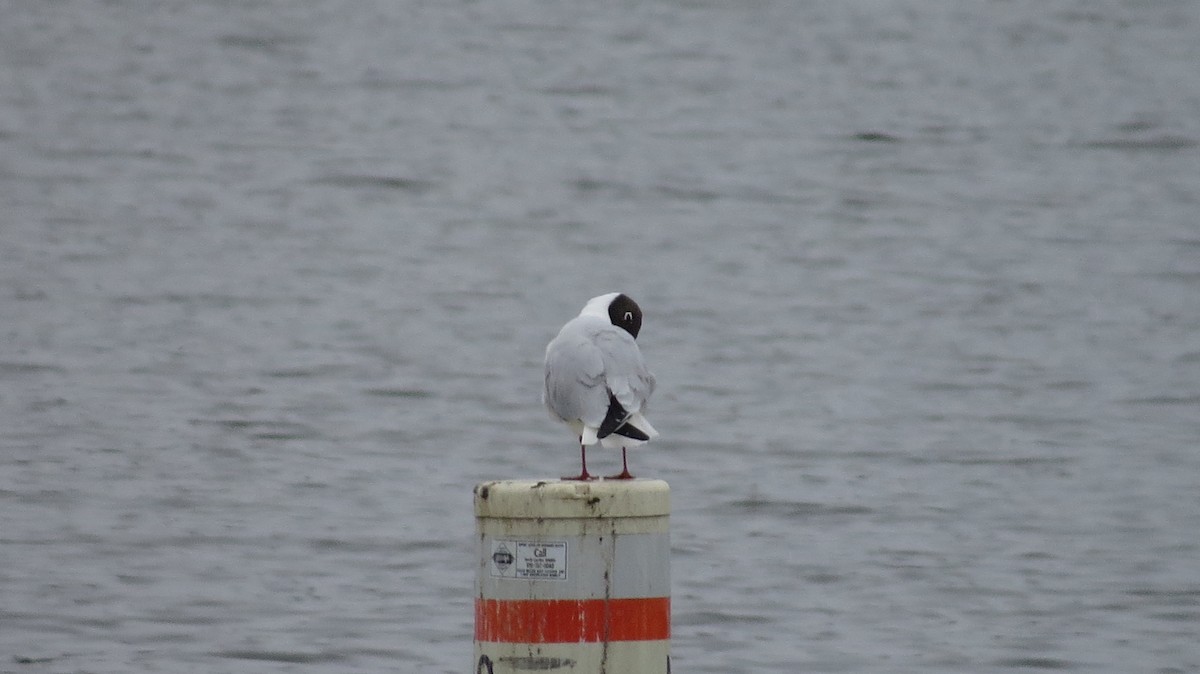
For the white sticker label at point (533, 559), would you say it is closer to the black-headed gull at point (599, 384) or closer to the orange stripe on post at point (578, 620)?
the orange stripe on post at point (578, 620)

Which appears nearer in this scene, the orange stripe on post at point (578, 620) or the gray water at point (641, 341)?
the orange stripe on post at point (578, 620)

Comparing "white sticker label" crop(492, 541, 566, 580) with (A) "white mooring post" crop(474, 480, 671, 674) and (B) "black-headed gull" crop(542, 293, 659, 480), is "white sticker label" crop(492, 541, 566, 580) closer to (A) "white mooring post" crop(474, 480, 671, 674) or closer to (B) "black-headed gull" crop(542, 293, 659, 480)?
(A) "white mooring post" crop(474, 480, 671, 674)

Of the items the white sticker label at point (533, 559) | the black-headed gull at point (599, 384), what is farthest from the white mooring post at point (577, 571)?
the black-headed gull at point (599, 384)

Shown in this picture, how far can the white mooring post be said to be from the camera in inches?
195

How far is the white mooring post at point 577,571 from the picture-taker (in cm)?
495

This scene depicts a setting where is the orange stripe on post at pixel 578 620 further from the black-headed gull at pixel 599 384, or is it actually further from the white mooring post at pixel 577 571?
the black-headed gull at pixel 599 384

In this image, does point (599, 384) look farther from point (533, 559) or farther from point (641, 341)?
point (641, 341)

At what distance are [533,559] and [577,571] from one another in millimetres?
116

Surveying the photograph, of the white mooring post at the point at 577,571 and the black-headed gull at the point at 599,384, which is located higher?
the black-headed gull at the point at 599,384

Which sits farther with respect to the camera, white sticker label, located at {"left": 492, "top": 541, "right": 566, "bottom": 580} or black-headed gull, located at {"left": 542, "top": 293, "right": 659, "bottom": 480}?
black-headed gull, located at {"left": 542, "top": 293, "right": 659, "bottom": 480}

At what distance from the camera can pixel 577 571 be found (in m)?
4.96

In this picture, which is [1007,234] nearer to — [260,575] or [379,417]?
[379,417]

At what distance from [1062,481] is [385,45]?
1223 centimetres

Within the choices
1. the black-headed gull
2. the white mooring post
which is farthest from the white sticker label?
the black-headed gull
